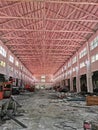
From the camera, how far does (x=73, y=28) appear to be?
21938 millimetres

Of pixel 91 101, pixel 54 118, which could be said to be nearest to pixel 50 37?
pixel 91 101

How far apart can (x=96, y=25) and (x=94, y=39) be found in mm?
3021

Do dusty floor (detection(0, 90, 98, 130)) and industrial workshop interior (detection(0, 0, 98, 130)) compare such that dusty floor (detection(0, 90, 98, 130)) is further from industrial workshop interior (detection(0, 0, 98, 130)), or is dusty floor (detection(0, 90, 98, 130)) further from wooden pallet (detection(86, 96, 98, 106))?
wooden pallet (detection(86, 96, 98, 106))

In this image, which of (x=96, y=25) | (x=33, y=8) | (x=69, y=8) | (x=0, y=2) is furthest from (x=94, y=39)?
(x=0, y=2)

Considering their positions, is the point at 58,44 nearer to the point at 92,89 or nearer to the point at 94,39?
the point at 94,39

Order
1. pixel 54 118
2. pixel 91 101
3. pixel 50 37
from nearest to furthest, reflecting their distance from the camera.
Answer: pixel 54 118 < pixel 91 101 < pixel 50 37

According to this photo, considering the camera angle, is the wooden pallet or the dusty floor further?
the wooden pallet

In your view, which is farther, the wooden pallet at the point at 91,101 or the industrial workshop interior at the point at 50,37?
the wooden pallet at the point at 91,101

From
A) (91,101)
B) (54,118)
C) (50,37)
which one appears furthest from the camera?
(50,37)

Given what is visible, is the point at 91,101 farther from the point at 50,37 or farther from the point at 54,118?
the point at 50,37

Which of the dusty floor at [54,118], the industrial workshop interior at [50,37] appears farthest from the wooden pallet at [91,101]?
the dusty floor at [54,118]

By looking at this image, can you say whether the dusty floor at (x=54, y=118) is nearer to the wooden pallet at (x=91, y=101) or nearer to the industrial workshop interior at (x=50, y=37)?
the industrial workshop interior at (x=50, y=37)

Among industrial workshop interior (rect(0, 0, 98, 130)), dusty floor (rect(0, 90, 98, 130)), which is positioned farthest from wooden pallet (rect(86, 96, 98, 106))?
dusty floor (rect(0, 90, 98, 130))

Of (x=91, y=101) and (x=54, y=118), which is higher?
(x=91, y=101)
